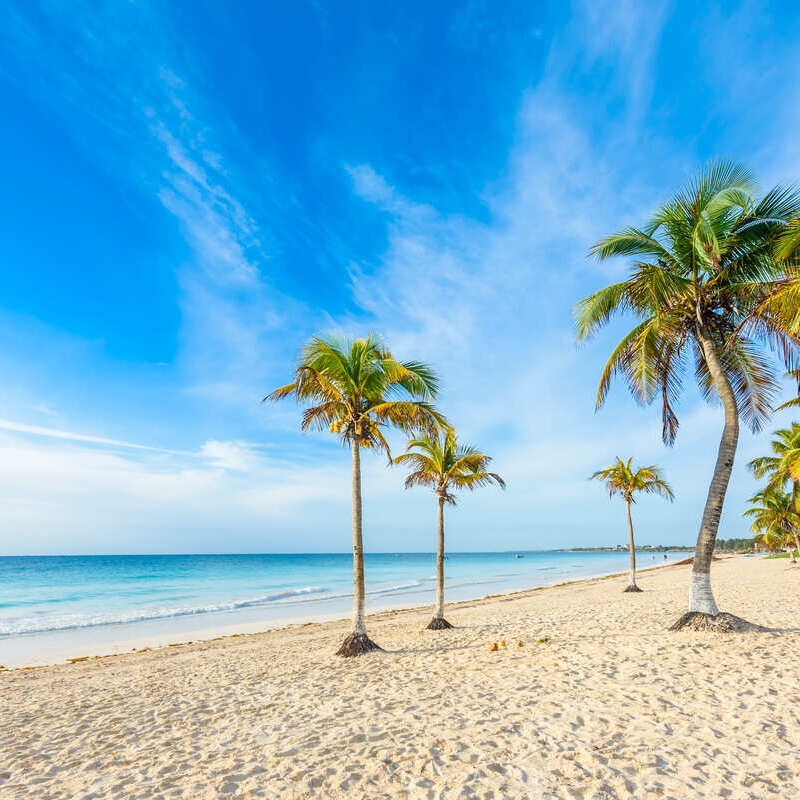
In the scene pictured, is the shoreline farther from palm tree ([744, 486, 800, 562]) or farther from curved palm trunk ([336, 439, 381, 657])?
palm tree ([744, 486, 800, 562])

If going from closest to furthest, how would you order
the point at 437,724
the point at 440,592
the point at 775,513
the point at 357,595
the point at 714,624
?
1. the point at 437,724
2. the point at 714,624
3. the point at 357,595
4. the point at 440,592
5. the point at 775,513

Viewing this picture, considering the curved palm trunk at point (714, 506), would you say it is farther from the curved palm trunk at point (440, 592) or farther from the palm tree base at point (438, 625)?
the palm tree base at point (438, 625)

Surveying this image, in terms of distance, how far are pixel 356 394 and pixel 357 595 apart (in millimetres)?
4031

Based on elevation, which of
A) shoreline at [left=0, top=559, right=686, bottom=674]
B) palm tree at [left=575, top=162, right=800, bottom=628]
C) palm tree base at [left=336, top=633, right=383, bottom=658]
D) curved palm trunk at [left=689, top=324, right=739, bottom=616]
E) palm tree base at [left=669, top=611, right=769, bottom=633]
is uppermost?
palm tree at [left=575, top=162, right=800, bottom=628]

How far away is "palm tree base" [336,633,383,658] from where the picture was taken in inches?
353

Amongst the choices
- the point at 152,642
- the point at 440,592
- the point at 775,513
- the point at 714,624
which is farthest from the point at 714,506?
the point at 775,513

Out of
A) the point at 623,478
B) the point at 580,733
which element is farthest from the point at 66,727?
the point at 623,478

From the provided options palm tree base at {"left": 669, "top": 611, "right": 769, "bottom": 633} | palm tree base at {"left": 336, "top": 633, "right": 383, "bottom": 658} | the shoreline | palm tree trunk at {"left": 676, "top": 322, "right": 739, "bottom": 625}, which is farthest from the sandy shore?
the shoreline

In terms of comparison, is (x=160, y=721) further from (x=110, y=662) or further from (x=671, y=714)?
(x=110, y=662)

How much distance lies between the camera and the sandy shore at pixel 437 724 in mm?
3873

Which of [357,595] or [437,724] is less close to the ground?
[357,595]

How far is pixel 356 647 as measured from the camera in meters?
9.03

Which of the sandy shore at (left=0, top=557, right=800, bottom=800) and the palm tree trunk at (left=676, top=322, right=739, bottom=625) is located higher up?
the palm tree trunk at (left=676, top=322, right=739, bottom=625)

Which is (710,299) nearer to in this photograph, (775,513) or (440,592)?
(440,592)
